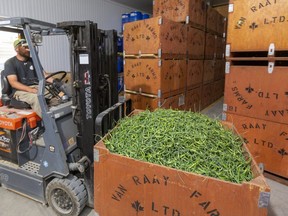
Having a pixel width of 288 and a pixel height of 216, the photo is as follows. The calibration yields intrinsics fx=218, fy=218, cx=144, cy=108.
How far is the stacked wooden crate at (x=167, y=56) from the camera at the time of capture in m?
4.10

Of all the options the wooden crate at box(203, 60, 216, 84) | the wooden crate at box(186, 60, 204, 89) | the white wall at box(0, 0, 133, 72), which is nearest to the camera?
the white wall at box(0, 0, 133, 72)

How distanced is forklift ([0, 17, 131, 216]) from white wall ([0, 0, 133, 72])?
2646mm

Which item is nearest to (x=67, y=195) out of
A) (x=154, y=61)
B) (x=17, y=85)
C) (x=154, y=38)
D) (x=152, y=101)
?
(x=17, y=85)

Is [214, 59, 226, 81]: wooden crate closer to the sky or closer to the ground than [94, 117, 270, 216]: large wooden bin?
closer to the sky

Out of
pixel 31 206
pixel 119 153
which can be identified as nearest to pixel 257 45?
pixel 119 153

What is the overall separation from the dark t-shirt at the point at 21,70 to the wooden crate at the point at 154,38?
203 cm

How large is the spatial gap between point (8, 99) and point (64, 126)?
94cm

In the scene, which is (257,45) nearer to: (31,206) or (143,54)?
(143,54)

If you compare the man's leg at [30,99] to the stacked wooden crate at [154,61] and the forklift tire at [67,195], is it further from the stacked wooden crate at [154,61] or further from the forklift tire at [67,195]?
the stacked wooden crate at [154,61]

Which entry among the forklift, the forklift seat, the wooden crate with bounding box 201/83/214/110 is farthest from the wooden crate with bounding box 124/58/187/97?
the forklift seat

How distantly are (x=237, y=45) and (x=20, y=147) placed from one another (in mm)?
3155

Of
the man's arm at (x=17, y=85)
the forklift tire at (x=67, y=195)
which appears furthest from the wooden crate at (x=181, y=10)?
the forklift tire at (x=67, y=195)

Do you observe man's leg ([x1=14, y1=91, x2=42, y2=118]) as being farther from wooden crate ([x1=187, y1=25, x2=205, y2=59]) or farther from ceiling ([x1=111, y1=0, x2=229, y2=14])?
ceiling ([x1=111, y1=0, x2=229, y2=14])

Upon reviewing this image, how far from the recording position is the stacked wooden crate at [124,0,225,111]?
13.5 feet
